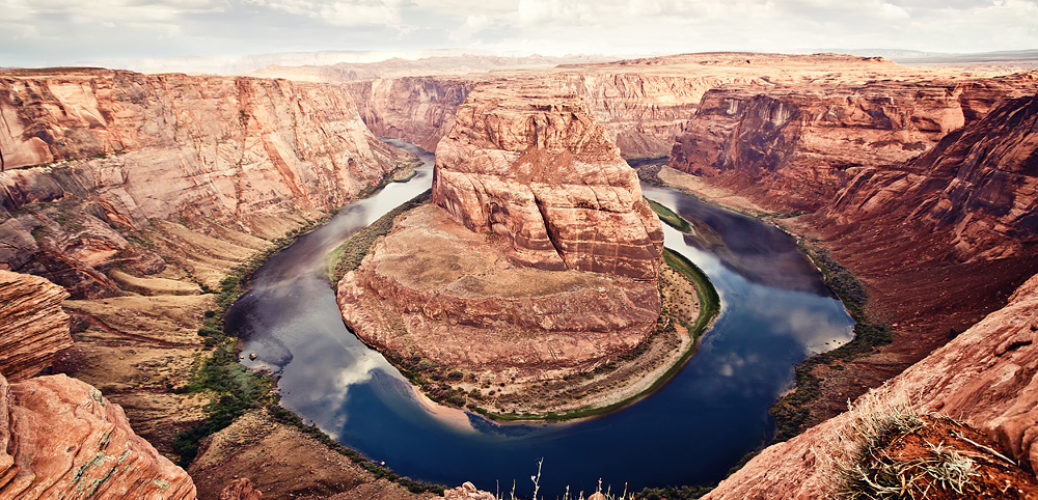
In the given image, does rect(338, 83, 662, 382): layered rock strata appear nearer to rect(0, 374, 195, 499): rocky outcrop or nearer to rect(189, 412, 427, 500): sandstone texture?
rect(189, 412, 427, 500): sandstone texture

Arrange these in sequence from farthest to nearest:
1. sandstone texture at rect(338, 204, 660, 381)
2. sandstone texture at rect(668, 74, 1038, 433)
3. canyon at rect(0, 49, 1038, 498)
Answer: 1. sandstone texture at rect(338, 204, 660, 381)
2. sandstone texture at rect(668, 74, 1038, 433)
3. canyon at rect(0, 49, 1038, 498)

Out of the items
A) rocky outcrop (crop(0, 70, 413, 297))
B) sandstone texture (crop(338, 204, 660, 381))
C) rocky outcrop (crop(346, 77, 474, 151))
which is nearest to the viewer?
sandstone texture (crop(338, 204, 660, 381))

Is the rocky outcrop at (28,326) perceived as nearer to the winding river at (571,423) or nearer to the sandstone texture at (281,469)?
the sandstone texture at (281,469)

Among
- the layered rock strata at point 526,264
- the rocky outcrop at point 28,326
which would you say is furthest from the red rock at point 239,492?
the layered rock strata at point 526,264

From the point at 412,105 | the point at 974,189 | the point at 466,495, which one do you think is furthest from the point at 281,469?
the point at 412,105

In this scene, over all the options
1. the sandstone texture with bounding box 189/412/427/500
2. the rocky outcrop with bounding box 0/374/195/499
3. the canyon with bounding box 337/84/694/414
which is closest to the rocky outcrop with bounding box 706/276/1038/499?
the rocky outcrop with bounding box 0/374/195/499

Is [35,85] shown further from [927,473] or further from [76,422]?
[927,473]
